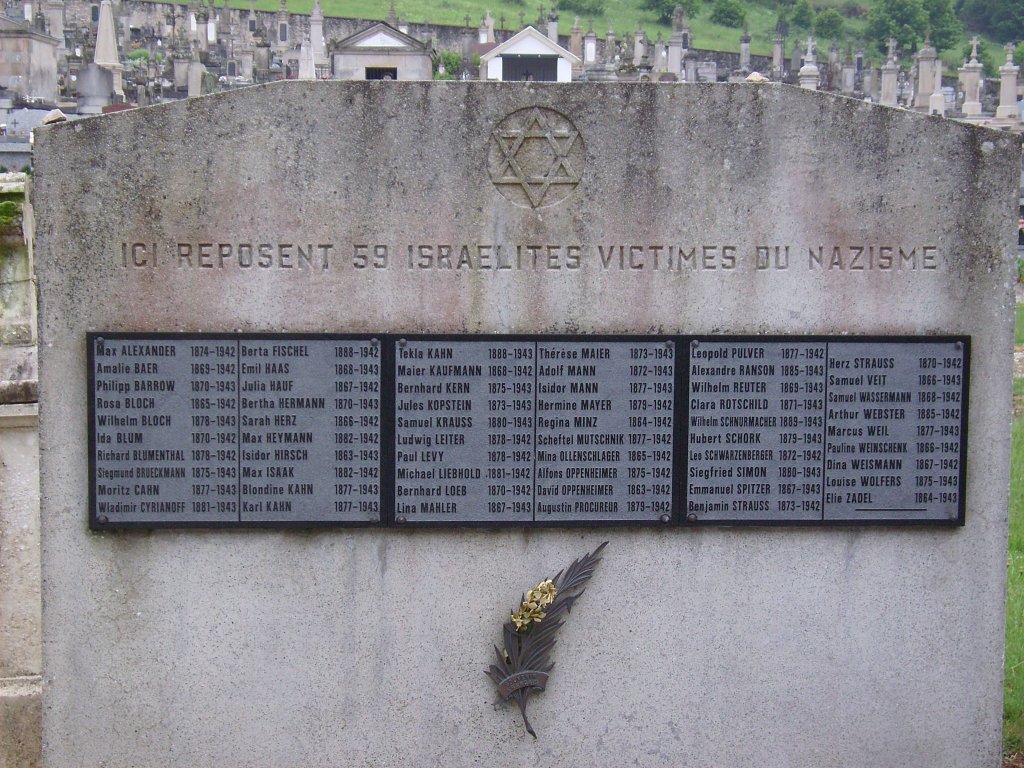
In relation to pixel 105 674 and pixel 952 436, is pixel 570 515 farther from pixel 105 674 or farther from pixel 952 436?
pixel 105 674

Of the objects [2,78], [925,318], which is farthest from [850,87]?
[925,318]

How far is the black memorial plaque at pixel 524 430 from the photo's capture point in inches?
226

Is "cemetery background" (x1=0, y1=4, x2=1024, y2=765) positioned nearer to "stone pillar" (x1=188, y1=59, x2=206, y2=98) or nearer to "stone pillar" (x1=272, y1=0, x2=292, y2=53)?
"stone pillar" (x1=188, y1=59, x2=206, y2=98)

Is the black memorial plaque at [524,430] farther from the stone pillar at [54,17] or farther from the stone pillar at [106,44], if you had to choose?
the stone pillar at [54,17]

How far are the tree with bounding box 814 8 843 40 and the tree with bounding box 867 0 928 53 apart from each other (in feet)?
7.31

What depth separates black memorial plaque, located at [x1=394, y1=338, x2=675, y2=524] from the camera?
5.79m

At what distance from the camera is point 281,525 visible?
5.81 metres

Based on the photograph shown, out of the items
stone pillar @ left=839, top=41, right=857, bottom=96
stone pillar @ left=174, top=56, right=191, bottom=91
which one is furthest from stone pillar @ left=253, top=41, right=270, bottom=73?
stone pillar @ left=839, top=41, right=857, bottom=96

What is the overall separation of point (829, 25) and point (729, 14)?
28.1 ft

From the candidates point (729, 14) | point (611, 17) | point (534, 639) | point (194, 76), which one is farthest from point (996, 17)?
point (534, 639)

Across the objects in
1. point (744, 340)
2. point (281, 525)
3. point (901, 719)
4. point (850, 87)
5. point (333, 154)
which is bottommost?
point (901, 719)

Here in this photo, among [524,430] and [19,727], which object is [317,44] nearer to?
[19,727]

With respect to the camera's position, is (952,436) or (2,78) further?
(2,78)

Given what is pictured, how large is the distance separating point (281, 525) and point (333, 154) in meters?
1.59
